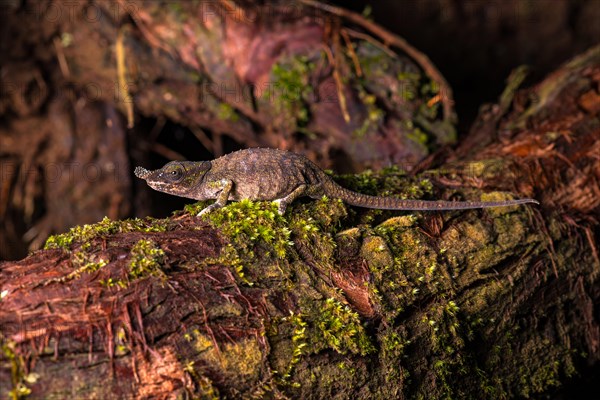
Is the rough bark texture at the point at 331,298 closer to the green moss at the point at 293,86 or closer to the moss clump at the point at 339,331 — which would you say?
the moss clump at the point at 339,331

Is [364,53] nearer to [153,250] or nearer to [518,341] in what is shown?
[518,341]

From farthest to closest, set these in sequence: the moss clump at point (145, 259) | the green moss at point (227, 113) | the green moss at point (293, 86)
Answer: the green moss at point (227, 113) < the green moss at point (293, 86) < the moss clump at point (145, 259)

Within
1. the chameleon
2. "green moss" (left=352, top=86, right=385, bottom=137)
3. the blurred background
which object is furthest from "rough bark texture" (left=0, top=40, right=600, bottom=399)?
the blurred background

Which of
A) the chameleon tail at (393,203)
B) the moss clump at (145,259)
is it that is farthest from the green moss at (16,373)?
the chameleon tail at (393,203)

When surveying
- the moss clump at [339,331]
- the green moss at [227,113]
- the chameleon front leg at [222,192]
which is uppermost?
the green moss at [227,113]

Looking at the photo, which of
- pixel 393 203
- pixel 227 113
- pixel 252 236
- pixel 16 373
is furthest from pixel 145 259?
pixel 227 113

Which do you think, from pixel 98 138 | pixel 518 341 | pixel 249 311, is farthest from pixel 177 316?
pixel 98 138

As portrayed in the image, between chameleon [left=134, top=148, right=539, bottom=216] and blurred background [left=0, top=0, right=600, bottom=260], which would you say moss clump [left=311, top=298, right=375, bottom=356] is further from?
blurred background [left=0, top=0, right=600, bottom=260]
